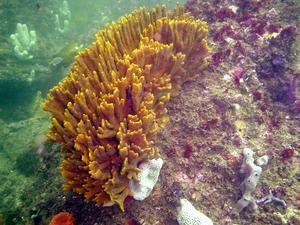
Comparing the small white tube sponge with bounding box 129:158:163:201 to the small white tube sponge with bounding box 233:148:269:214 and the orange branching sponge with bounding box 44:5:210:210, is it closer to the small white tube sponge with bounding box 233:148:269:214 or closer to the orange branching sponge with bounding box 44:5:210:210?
the orange branching sponge with bounding box 44:5:210:210

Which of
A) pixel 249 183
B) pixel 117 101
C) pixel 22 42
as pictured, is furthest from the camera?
pixel 22 42

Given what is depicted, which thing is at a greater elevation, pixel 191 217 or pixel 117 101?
pixel 117 101

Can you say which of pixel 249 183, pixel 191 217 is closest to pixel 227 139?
pixel 249 183

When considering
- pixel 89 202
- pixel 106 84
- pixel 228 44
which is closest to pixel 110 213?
pixel 89 202

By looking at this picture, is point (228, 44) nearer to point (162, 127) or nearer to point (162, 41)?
point (162, 41)

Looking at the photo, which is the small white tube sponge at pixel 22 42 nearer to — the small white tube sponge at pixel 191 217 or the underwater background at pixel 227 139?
the underwater background at pixel 227 139

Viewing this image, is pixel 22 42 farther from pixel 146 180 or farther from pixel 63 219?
pixel 146 180
